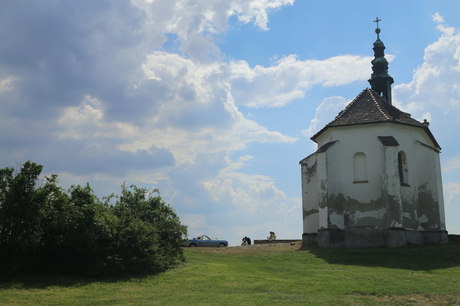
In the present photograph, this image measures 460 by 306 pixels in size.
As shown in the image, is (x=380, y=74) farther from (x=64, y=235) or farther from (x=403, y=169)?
(x=64, y=235)

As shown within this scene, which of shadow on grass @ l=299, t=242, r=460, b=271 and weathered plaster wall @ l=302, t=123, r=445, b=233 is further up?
weathered plaster wall @ l=302, t=123, r=445, b=233

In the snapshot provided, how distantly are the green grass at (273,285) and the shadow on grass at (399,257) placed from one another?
0.05 meters

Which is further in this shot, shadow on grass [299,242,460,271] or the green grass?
shadow on grass [299,242,460,271]

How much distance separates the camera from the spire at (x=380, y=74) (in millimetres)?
39844

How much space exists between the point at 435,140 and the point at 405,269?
17806 mm

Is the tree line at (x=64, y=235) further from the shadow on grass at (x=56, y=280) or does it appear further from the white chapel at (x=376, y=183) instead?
the white chapel at (x=376, y=183)

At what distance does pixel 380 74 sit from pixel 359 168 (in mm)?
13584

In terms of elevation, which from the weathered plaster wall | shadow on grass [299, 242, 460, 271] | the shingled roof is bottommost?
shadow on grass [299, 242, 460, 271]

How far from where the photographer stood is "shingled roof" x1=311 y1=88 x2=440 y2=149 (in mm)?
30672

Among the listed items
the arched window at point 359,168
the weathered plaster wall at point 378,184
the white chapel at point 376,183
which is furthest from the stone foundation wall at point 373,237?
the arched window at point 359,168

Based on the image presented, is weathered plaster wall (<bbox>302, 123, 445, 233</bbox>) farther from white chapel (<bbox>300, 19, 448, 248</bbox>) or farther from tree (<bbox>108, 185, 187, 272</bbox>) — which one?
tree (<bbox>108, 185, 187, 272</bbox>)

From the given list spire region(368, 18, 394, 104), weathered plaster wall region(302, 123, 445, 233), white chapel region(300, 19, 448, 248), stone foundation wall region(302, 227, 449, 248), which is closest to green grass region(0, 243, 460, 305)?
stone foundation wall region(302, 227, 449, 248)

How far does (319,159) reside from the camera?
101 ft

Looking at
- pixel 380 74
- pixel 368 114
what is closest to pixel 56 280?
pixel 368 114
